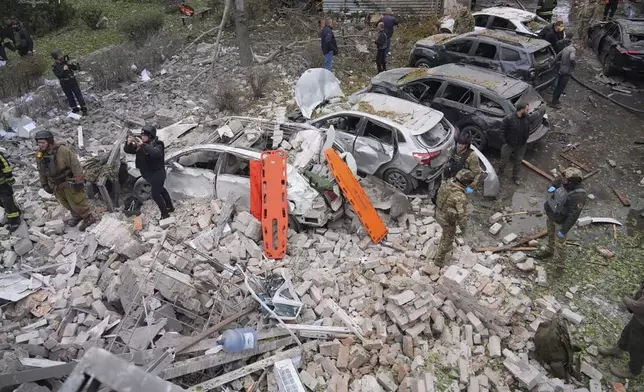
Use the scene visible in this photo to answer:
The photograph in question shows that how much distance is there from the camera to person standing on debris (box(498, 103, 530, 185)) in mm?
7473

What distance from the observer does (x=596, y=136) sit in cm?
950

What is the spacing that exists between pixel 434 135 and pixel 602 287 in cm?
323

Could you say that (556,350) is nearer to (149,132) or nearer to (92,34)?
(149,132)

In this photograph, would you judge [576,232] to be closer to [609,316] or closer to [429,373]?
[609,316]

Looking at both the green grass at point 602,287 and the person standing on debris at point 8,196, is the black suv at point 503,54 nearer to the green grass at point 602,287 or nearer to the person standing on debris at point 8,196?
the green grass at point 602,287

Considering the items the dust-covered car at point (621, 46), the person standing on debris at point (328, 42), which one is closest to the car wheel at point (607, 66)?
the dust-covered car at point (621, 46)

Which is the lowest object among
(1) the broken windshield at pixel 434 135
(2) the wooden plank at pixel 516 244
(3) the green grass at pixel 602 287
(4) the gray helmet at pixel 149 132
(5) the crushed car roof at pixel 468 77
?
(3) the green grass at pixel 602 287

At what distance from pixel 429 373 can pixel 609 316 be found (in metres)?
2.74

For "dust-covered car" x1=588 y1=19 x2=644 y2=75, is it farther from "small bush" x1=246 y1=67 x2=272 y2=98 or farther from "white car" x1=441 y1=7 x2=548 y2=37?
"small bush" x1=246 y1=67 x2=272 y2=98

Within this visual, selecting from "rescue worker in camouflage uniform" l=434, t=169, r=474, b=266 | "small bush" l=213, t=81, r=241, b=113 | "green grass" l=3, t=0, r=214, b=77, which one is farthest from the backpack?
"green grass" l=3, t=0, r=214, b=77

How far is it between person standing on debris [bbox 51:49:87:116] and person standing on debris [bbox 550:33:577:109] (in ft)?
34.5

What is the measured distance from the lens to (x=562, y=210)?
5.97 metres

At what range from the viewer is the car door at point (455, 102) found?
8516mm

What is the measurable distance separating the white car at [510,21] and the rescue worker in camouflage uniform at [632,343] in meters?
8.70
